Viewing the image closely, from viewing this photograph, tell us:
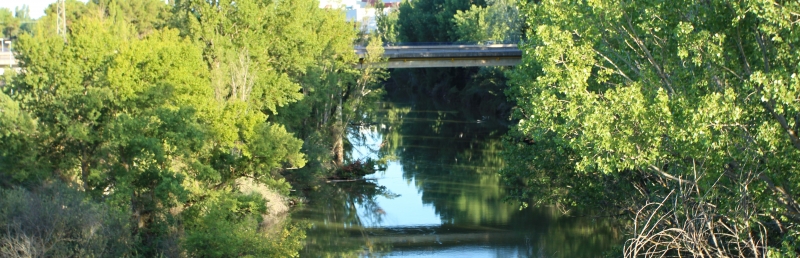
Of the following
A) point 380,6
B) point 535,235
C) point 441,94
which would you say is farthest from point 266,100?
point 380,6

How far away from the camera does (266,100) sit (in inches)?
1158

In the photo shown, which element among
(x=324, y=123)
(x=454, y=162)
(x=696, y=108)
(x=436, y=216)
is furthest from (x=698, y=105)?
(x=454, y=162)

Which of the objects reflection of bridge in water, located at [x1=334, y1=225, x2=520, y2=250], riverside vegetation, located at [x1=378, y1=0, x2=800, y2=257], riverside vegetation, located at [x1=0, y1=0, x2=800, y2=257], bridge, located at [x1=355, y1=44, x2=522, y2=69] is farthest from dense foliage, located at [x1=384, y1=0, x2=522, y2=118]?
riverside vegetation, located at [x1=378, y1=0, x2=800, y2=257]

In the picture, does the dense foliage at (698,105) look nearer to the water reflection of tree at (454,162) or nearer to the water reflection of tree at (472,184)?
the water reflection of tree at (472,184)

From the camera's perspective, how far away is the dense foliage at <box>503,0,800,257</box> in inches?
389

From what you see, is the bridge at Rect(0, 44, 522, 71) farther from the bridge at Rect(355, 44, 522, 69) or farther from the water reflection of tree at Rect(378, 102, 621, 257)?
the water reflection of tree at Rect(378, 102, 621, 257)

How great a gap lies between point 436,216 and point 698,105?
17.9 metres

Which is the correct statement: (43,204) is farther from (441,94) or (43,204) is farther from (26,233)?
(441,94)

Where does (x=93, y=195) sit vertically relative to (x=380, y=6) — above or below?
below

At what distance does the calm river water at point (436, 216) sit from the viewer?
78.5ft

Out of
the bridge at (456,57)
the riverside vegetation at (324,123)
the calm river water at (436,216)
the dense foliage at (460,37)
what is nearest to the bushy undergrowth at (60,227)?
the riverside vegetation at (324,123)

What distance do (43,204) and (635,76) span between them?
458 inches

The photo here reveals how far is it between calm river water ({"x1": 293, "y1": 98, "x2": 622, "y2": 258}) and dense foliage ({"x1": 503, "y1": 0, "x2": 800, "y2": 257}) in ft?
34.4

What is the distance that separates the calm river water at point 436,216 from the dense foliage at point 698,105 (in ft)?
34.4
